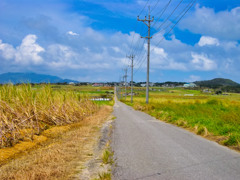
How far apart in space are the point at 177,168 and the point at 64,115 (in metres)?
10.3

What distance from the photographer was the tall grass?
9000mm

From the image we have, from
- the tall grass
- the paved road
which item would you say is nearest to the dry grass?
the paved road

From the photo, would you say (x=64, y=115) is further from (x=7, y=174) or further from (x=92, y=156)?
(x=7, y=174)

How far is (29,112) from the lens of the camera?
36.1 feet

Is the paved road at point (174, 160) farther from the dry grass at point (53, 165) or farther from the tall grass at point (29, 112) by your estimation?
the tall grass at point (29, 112)

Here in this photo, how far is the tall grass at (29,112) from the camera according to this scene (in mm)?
9000

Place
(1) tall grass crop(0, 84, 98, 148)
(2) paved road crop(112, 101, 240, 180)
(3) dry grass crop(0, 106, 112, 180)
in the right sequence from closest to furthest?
1. (3) dry grass crop(0, 106, 112, 180)
2. (2) paved road crop(112, 101, 240, 180)
3. (1) tall grass crop(0, 84, 98, 148)

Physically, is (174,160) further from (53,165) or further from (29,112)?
(29,112)

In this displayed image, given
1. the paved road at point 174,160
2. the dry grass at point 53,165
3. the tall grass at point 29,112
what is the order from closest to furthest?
the dry grass at point 53,165
the paved road at point 174,160
the tall grass at point 29,112

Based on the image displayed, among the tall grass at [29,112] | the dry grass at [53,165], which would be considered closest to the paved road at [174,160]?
the dry grass at [53,165]

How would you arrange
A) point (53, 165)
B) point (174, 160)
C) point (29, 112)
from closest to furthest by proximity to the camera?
point (53, 165) → point (174, 160) → point (29, 112)

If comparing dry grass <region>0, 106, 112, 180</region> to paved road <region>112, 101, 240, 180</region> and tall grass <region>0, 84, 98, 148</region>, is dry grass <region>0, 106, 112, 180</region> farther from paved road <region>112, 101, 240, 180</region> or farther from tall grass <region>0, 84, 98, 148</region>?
tall grass <region>0, 84, 98, 148</region>

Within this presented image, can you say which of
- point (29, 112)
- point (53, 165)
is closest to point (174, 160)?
point (53, 165)

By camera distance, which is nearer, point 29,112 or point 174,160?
point 174,160
